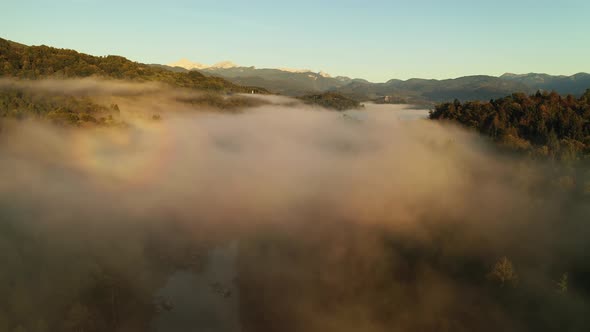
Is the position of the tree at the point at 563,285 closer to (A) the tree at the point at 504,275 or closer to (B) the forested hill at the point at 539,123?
(A) the tree at the point at 504,275

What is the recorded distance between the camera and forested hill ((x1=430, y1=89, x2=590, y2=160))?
9531 centimetres

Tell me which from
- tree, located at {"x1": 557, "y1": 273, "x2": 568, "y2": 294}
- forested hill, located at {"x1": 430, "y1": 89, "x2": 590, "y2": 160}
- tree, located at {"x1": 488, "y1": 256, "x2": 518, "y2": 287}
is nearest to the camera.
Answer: tree, located at {"x1": 557, "y1": 273, "x2": 568, "y2": 294}

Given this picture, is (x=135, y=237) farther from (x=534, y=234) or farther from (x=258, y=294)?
(x=534, y=234)

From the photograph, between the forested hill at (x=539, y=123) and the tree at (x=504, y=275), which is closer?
the tree at (x=504, y=275)

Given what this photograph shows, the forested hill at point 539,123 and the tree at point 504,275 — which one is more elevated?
the forested hill at point 539,123

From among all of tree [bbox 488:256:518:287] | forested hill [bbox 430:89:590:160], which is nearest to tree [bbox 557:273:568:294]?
tree [bbox 488:256:518:287]

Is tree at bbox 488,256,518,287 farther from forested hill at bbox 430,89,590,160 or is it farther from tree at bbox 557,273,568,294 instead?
forested hill at bbox 430,89,590,160

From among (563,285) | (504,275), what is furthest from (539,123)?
(563,285)

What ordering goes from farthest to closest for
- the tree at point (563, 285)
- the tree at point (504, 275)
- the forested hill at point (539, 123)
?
the forested hill at point (539, 123), the tree at point (504, 275), the tree at point (563, 285)

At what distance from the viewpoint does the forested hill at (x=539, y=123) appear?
95312 mm

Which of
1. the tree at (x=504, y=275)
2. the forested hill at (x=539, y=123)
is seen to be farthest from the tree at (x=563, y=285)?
the forested hill at (x=539, y=123)

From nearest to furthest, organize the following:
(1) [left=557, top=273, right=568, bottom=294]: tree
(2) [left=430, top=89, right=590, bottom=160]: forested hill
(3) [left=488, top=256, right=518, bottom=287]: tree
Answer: (1) [left=557, top=273, right=568, bottom=294]: tree → (3) [left=488, top=256, right=518, bottom=287]: tree → (2) [left=430, top=89, right=590, bottom=160]: forested hill

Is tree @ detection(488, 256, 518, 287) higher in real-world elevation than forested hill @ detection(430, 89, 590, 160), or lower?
lower

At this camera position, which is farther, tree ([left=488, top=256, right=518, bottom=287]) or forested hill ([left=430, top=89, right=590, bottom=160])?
forested hill ([left=430, top=89, right=590, bottom=160])
